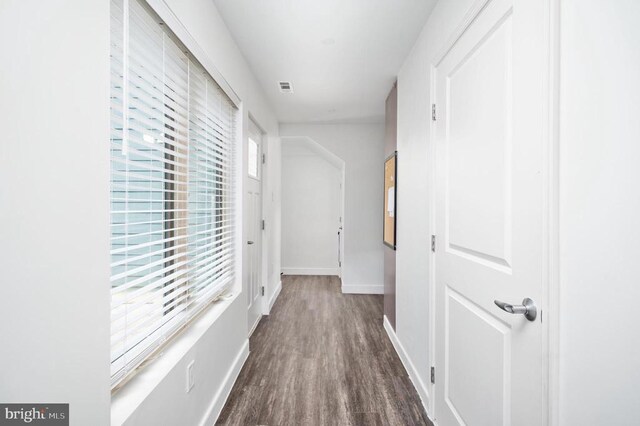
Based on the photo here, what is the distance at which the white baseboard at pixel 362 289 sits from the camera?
14.8 feet

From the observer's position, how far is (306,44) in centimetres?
228

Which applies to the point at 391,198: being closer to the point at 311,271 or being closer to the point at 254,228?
the point at 254,228

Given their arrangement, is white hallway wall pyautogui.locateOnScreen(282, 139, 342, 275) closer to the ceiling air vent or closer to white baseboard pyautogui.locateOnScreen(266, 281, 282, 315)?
white baseboard pyautogui.locateOnScreen(266, 281, 282, 315)

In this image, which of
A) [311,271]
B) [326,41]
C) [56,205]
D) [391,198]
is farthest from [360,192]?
[56,205]

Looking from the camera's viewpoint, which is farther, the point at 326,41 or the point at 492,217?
the point at 326,41

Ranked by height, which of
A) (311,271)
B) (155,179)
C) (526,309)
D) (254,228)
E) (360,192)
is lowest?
(311,271)

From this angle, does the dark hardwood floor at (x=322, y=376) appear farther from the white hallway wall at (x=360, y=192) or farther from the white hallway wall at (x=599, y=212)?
the white hallway wall at (x=599, y=212)

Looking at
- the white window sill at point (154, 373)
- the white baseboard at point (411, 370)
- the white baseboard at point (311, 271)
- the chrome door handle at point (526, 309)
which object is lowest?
the white baseboard at point (411, 370)

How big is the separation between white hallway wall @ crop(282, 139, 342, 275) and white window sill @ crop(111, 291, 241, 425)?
3817 millimetres

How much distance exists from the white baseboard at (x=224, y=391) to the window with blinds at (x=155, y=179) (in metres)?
0.56

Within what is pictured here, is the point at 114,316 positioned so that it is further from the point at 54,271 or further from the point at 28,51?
the point at 28,51

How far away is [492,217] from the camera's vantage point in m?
1.20

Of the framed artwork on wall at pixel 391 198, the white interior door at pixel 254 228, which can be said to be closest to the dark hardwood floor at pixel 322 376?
the white interior door at pixel 254 228

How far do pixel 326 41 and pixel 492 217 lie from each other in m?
1.76
